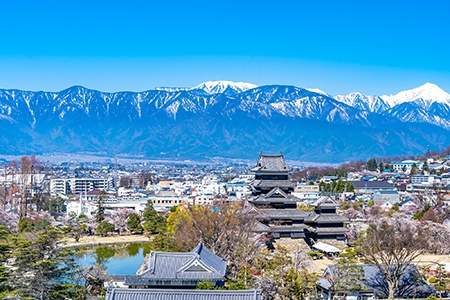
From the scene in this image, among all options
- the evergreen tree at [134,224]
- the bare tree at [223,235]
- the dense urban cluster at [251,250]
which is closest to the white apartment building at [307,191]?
the dense urban cluster at [251,250]

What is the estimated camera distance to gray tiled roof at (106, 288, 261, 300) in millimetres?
17109

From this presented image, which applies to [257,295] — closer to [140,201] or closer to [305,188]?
[140,201]

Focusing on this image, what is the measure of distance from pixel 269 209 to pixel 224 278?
16.4 m

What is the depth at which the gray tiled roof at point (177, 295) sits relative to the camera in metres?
17.1

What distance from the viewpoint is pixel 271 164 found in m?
40.2

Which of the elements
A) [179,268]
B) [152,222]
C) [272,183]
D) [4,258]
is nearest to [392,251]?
[179,268]

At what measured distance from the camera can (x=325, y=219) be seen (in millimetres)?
39031

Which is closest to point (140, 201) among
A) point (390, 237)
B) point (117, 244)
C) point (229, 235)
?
point (117, 244)

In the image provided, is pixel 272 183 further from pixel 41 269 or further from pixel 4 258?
pixel 41 269

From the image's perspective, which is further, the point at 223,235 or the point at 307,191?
the point at 307,191

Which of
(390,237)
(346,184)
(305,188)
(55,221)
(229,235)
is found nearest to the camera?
(390,237)

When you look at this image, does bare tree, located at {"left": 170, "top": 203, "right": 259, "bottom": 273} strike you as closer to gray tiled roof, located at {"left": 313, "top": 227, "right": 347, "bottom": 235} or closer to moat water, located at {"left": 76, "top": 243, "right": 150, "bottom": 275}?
moat water, located at {"left": 76, "top": 243, "right": 150, "bottom": 275}

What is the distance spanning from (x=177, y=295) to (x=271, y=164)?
23.5m

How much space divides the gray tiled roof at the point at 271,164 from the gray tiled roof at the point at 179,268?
17.7 m
